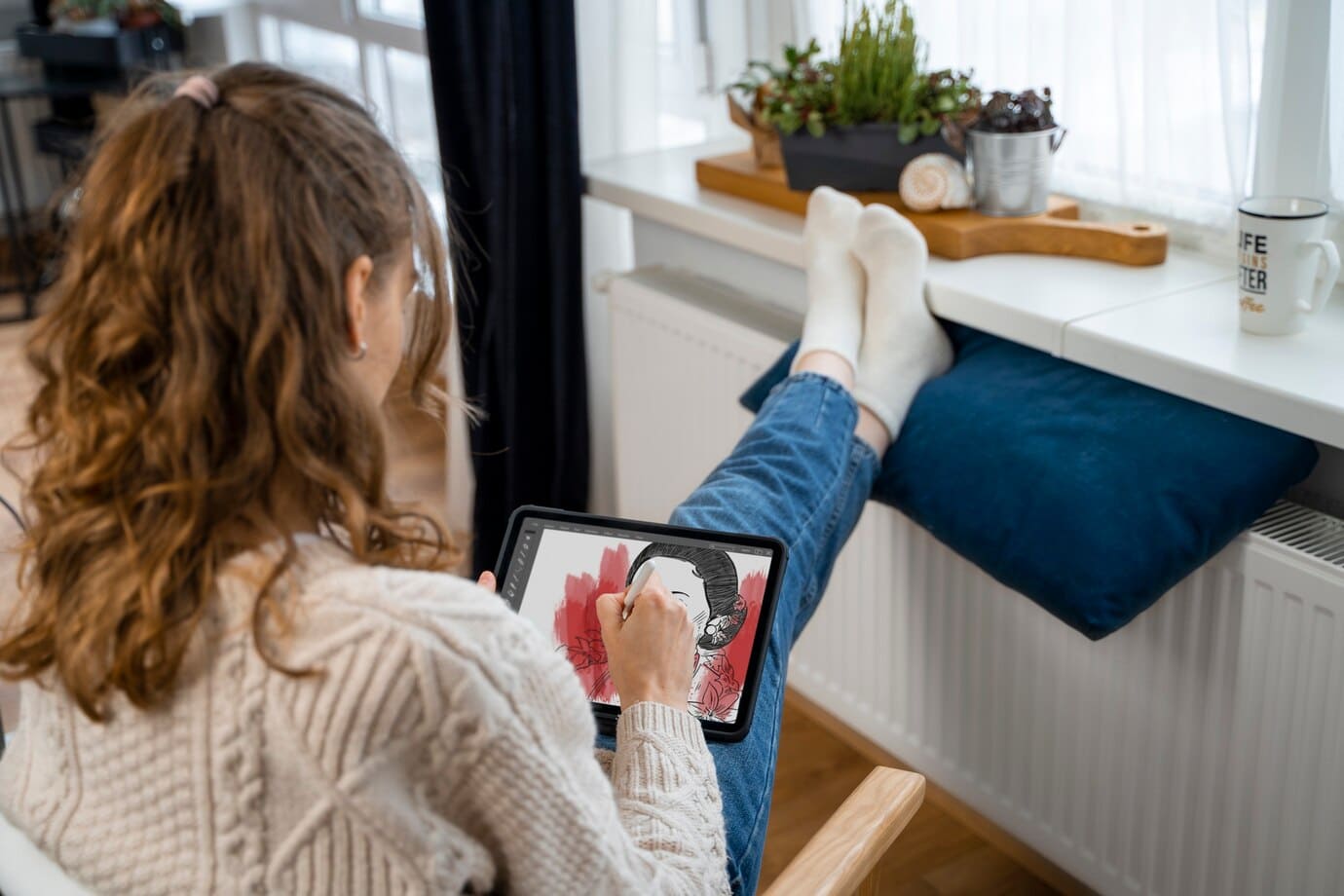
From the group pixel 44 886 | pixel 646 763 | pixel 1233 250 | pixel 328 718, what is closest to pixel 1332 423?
pixel 1233 250

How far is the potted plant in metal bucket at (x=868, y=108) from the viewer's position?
1.59 metres

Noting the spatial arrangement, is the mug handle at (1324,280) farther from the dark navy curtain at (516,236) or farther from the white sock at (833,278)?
the dark navy curtain at (516,236)

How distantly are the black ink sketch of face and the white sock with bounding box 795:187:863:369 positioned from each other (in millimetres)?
393

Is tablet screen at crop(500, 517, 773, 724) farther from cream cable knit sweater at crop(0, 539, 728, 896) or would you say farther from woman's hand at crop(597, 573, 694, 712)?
cream cable knit sweater at crop(0, 539, 728, 896)

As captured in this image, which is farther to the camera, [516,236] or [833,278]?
[516,236]

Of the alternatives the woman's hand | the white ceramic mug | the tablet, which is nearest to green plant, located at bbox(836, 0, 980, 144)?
the white ceramic mug

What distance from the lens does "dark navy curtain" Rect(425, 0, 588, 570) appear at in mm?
1887

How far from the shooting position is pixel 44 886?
715mm

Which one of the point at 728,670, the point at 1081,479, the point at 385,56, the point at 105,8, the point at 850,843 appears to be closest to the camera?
the point at 850,843

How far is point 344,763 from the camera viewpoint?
0.67 metres

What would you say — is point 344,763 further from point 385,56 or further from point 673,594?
point 385,56

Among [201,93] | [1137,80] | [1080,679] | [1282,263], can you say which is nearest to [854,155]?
[1137,80]

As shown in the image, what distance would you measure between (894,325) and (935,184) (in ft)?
0.68

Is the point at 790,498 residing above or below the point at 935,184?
below
